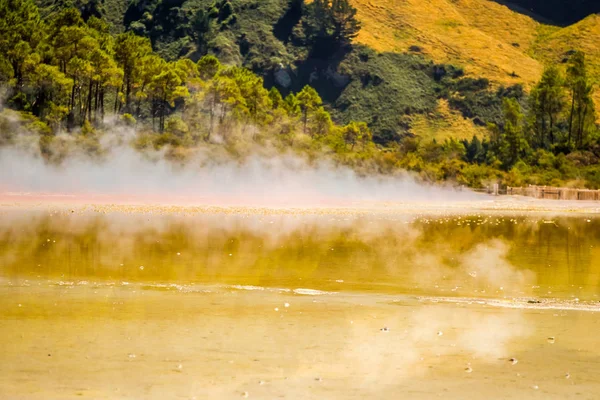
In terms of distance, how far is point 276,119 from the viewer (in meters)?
102

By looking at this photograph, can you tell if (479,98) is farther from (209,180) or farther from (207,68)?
(209,180)

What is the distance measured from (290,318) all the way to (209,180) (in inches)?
2456

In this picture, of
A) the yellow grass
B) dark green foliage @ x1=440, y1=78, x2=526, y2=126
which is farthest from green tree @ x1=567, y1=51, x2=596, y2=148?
dark green foliage @ x1=440, y1=78, x2=526, y2=126

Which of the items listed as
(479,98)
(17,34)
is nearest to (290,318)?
(17,34)

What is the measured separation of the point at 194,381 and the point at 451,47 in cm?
18862

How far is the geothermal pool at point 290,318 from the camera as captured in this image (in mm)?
11469

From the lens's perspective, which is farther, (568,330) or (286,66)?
(286,66)

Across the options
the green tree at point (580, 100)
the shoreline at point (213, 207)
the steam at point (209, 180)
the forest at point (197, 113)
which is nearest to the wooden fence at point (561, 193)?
the steam at point (209, 180)

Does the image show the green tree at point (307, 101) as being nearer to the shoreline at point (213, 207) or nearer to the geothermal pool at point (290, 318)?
the shoreline at point (213, 207)

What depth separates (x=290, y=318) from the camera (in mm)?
15500

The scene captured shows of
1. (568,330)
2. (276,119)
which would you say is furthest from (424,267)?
(276,119)

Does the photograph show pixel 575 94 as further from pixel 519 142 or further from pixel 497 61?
pixel 497 61

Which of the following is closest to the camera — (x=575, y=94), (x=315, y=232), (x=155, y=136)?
(x=315, y=232)

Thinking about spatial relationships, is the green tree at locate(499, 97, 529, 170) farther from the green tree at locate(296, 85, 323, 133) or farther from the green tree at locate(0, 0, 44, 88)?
the green tree at locate(0, 0, 44, 88)
